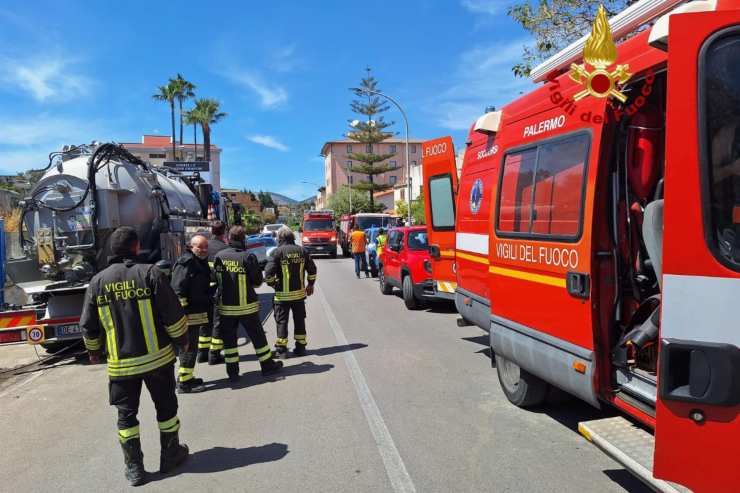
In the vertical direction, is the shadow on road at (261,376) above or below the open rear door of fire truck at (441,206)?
below

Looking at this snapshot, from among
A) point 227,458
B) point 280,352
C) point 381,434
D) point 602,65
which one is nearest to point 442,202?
point 280,352

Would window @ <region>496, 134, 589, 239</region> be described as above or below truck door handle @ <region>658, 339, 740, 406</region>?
above

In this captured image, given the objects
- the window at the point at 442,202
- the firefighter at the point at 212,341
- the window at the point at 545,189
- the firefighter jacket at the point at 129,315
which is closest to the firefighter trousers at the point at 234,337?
the firefighter at the point at 212,341

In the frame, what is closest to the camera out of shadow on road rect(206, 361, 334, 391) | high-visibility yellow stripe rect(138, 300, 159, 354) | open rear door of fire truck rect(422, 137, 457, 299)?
high-visibility yellow stripe rect(138, 300, 159, 354)

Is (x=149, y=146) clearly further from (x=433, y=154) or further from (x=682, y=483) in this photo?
(x=682, y=483)

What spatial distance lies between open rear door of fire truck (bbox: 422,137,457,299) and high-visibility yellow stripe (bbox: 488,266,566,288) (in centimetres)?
370

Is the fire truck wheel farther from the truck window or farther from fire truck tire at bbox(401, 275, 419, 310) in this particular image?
fire truck tire at bbox(401, 275, 419, 310)

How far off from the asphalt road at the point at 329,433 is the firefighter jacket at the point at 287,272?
0.94 m

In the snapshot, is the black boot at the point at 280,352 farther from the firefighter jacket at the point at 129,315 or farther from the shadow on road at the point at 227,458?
the firefighter jacket at the point at 129,315

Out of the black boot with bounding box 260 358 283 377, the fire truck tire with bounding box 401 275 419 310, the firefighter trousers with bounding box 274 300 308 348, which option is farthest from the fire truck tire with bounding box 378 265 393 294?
the black boot with bounding box 260 358 283 377

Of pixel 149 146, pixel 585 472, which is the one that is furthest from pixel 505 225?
pixel 149 146

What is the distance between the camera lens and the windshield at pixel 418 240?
445 inches

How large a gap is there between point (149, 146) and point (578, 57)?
318 ft

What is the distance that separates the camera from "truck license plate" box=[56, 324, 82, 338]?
285 inches
